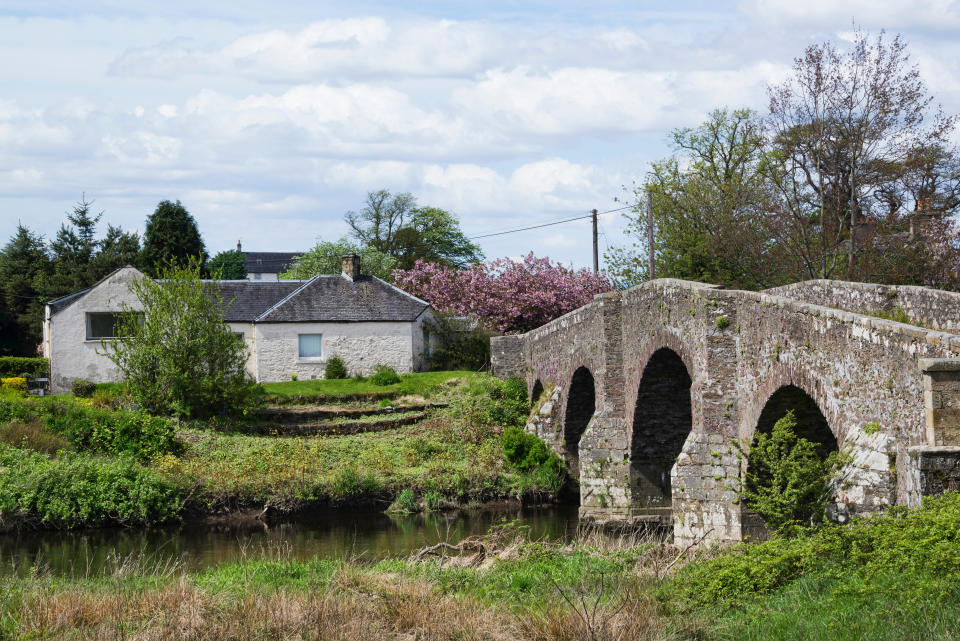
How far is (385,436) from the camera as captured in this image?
28.7m

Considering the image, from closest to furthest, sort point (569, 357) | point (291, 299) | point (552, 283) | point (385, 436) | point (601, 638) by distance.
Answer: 1. point (601, 638)
2. point (569, 357)
3. point (385, 436)
4. point (291, 299)
5. point (552, 283)

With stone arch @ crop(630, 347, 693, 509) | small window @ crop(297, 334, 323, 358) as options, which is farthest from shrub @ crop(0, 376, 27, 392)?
stone arch @ crop(630, 347, 693, 509)

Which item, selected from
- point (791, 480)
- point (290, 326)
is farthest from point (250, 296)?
point (791, 480)

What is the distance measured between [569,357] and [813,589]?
58.6 feet

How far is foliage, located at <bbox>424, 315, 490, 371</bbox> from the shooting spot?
129 ft

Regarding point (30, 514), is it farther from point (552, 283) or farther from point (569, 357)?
point (552, 283)

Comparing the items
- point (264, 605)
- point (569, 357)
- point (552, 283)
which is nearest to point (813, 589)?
point (264, 605)

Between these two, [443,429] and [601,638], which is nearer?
[601,638]

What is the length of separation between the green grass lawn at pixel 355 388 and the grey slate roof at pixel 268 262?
55.3 m

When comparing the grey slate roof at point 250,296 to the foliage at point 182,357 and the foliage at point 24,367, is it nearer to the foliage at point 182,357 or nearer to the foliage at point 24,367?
the foliage at point 182,357

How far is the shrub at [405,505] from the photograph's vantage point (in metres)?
22.6

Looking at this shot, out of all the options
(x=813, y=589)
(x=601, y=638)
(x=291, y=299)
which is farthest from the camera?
(x=291, y=299)

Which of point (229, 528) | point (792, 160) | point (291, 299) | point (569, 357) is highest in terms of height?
point (792, 160)

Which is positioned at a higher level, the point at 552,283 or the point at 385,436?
the point at 552,283
